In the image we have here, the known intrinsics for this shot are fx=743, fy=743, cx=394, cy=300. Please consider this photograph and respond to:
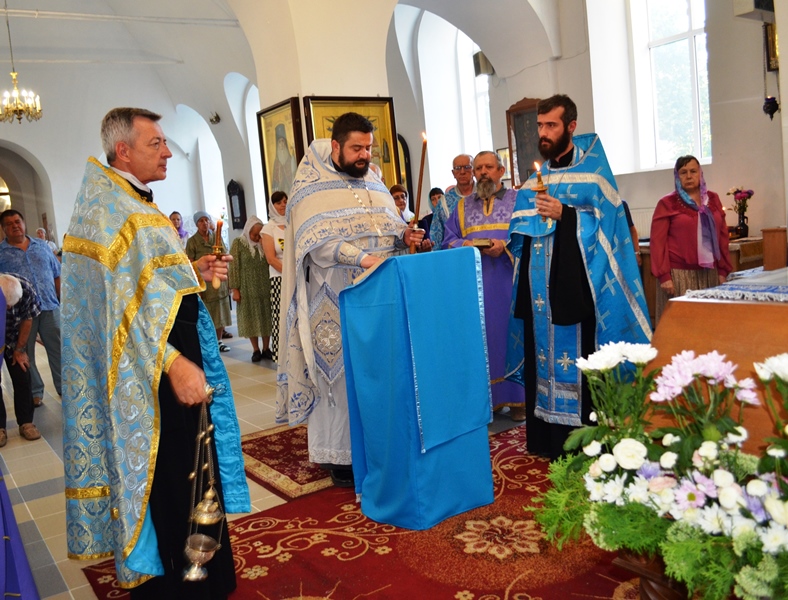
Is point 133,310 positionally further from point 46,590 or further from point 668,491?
point 668,491

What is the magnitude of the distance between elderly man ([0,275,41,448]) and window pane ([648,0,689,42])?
7463 millimetres

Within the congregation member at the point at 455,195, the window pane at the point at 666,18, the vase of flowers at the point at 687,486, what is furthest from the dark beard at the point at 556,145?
the window pane at the point at 666,18

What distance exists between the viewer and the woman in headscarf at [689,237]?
5715 mm

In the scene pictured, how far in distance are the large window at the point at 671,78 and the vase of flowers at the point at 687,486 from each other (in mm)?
8049

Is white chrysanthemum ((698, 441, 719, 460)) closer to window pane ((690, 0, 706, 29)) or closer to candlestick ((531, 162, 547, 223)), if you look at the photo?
candlestick ((531, 162, 547, 223))

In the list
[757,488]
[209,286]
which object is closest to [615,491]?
[757,488]

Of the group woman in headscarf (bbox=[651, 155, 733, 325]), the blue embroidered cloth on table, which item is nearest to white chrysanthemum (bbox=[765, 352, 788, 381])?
the blue embroidered cloth on table

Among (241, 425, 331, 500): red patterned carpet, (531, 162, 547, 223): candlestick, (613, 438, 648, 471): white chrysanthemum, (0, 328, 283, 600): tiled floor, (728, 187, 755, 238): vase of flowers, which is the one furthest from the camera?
(728, 187, 755, 238): vase of flowers

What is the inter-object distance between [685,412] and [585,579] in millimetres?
1428

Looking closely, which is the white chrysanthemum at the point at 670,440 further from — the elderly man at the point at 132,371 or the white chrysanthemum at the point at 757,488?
the elderly man at the point at 132,371

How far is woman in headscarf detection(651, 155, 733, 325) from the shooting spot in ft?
18.7

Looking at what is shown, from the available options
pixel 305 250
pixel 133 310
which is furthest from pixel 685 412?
pixel 305 250

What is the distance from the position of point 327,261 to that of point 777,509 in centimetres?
278

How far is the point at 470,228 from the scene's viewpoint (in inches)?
199
